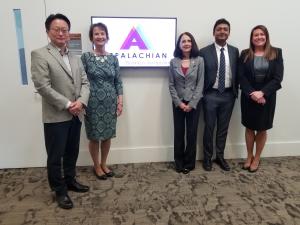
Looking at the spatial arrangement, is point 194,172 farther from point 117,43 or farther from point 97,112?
point 117,43

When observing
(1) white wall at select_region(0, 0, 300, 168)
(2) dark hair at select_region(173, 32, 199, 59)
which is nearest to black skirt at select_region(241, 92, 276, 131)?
(1) white wall at select_region(0, 0, 300, 168)

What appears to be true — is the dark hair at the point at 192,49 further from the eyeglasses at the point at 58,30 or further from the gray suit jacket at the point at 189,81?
the eyeglasses at the point at 58,30

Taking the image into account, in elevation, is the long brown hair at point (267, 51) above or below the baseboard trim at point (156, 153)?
above

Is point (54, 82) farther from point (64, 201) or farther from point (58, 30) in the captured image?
point (64, 201)

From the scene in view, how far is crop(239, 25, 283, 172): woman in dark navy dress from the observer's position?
9.87 feet

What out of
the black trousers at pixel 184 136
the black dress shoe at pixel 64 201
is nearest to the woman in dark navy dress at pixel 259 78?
the black trousers at pixel 184 136

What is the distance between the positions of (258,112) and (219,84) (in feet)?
1.68

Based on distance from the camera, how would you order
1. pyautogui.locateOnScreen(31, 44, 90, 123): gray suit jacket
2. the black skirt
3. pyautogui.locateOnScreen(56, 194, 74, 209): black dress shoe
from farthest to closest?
the black skirt → pyautogui.locateOnScreen(56, 194, 74, 209): black dress shoe → pyautogui.locateOnScreen(31, 44, 90, 123): gray suit jacket

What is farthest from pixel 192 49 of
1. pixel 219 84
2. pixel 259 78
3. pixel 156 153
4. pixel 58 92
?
pixel 58 92

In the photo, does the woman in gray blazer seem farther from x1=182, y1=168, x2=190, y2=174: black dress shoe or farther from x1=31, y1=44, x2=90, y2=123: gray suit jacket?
x1=31, y1=44, x2=90, y2=123: gray suit jacket

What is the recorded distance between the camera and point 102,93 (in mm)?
2814

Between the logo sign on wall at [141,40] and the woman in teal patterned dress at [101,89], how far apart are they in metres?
0.26

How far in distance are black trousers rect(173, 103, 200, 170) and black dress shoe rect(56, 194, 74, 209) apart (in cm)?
127

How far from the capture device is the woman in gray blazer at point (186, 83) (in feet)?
9.90
